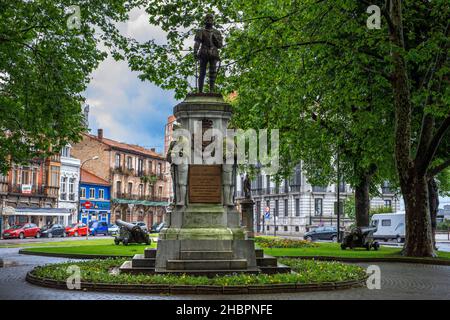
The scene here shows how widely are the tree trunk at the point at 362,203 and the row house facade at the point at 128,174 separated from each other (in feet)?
179

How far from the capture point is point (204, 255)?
1362 centimetres

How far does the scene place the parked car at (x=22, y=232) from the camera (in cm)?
5179

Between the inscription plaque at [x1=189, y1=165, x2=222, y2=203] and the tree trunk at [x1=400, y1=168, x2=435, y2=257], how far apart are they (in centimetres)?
1062

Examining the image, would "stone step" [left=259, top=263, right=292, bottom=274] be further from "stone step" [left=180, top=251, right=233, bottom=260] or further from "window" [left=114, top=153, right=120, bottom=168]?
"window" [left=114, top=153, right=120, bottom=168]

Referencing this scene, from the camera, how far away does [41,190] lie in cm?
6662

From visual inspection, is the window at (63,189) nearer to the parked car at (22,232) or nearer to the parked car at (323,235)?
the parked car at (22,232)

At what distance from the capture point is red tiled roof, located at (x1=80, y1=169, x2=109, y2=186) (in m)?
78.4

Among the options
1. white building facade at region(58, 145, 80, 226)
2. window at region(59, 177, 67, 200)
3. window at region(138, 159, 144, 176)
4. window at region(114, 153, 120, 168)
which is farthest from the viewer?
window at region(138, 159, 144, 176)

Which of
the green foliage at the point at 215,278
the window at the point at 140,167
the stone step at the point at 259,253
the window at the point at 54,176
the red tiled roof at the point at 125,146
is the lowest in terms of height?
the green foliage at the point at 215,278

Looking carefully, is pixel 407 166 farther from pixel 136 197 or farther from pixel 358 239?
pixel 136 197

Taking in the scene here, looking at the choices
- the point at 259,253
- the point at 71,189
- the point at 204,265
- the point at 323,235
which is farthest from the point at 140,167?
the point at 204,265

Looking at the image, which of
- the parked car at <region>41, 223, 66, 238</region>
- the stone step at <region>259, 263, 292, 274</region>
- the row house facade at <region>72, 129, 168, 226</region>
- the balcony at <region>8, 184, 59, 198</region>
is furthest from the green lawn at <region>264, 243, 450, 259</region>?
the row house facade at <region>72, 129, 168, 226</region>

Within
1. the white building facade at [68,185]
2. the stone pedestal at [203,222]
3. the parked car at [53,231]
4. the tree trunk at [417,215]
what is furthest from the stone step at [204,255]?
the white building facade at [68,185]

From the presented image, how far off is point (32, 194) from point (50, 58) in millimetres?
47832
